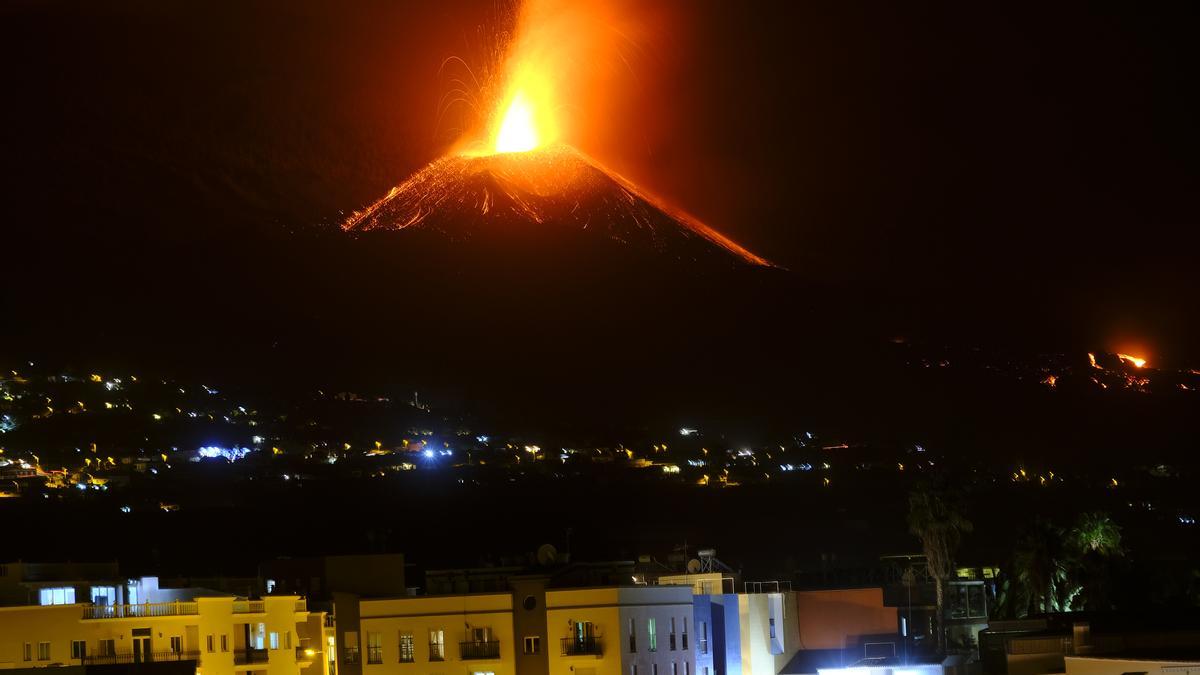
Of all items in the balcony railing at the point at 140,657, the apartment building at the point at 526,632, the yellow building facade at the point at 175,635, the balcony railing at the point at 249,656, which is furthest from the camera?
the balcony railing at the point at 249,656

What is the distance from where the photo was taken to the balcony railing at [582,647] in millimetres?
57625

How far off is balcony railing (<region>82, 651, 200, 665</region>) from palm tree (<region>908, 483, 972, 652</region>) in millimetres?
26563

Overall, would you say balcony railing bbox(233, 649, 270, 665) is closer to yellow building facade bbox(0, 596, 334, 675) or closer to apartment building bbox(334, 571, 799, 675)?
yellow building facade bbox(0, 596, 334, 675)

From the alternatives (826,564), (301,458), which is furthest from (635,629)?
(301,458)

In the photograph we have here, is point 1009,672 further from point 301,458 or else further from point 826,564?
point 301,458

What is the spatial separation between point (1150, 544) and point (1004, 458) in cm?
2322

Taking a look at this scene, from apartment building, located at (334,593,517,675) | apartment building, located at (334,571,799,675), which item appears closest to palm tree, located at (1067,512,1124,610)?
apartment building, located at (334,571,799,675)

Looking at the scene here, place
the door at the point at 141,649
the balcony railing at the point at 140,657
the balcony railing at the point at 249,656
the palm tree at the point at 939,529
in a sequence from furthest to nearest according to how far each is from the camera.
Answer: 1. the palm tree at the point at 939,529
2. the balcony railing at the point at 249,656
3. the door at the point at 141,649
4. the balcony railing at the point at 140,657

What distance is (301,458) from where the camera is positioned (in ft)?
366

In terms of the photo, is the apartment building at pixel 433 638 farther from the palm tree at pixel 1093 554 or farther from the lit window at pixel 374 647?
the palm tree at pixel 1093 554

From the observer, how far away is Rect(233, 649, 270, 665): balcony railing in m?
58.4

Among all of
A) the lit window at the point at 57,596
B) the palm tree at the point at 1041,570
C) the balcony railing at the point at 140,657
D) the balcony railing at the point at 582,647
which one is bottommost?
the balcony railing at the point at 582,647

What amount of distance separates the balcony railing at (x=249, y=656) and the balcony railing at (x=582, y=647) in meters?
9.37

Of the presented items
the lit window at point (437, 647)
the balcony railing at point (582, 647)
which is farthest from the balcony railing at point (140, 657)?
the balcony railing at point (582, 647)
